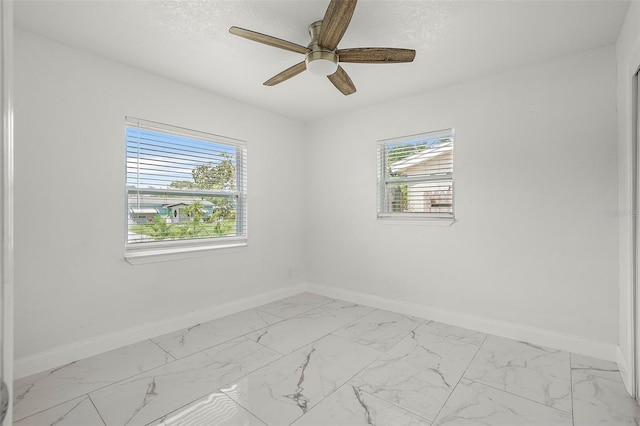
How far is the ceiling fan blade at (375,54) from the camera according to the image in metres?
2.03

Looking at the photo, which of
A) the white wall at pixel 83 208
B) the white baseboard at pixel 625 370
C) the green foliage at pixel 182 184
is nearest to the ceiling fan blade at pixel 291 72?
the white wall at pixel 83 208

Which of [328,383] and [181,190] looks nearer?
[328,383]

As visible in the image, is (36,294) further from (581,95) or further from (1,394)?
(581,95)

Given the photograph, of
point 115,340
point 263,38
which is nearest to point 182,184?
point 115,340

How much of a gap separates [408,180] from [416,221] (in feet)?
1.57

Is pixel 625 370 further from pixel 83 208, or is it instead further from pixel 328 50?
pixel 83 208

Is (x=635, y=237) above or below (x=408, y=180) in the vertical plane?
below

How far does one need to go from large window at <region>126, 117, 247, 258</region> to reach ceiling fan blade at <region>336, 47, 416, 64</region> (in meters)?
1.87

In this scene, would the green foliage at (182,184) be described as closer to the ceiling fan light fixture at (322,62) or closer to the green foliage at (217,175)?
the green foliage at (217,175)

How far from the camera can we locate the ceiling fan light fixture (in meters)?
2.05

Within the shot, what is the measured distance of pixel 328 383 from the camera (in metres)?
2.12

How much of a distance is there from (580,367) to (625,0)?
97.0 inches

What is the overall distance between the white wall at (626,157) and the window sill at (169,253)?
3.38 meters

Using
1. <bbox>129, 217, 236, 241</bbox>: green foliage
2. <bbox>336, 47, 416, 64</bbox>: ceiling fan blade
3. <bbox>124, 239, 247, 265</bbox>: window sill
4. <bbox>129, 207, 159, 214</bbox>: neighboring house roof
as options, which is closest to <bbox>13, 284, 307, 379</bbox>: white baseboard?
<bbox>124, 239, 247, 265</bbox>: window sill
